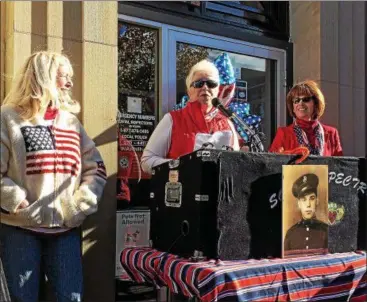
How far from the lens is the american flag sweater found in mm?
2297

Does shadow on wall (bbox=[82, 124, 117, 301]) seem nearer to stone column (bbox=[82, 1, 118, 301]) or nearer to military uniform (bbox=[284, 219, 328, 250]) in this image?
stone column (bbox=[82, 1, 118, 301])

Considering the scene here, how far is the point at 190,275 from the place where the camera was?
1.98 meters

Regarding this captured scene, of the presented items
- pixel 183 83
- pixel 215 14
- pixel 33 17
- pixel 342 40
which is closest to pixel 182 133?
pixel 33 17

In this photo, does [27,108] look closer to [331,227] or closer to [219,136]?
[219,136]

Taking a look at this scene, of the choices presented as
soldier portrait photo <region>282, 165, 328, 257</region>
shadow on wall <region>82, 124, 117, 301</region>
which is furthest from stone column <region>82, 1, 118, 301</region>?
soldier portrait photo <region>282, 165, 328, 257</region>

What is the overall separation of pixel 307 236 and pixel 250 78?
2.50 m

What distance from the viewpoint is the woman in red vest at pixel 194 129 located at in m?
2.68

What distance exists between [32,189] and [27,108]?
0.39 metres

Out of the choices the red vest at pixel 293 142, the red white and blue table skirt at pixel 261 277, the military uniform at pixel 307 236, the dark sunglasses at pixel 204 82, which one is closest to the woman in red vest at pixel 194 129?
the dark sunglasses at pixel 204 82

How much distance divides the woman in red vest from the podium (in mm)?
315

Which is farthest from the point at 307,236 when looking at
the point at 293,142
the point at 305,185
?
the point at 293,142

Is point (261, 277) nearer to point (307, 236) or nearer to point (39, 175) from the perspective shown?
point (307, 236)

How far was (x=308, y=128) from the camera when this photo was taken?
2.88 metres

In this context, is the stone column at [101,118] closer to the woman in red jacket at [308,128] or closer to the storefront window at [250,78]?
the storefront window at [250,78]
